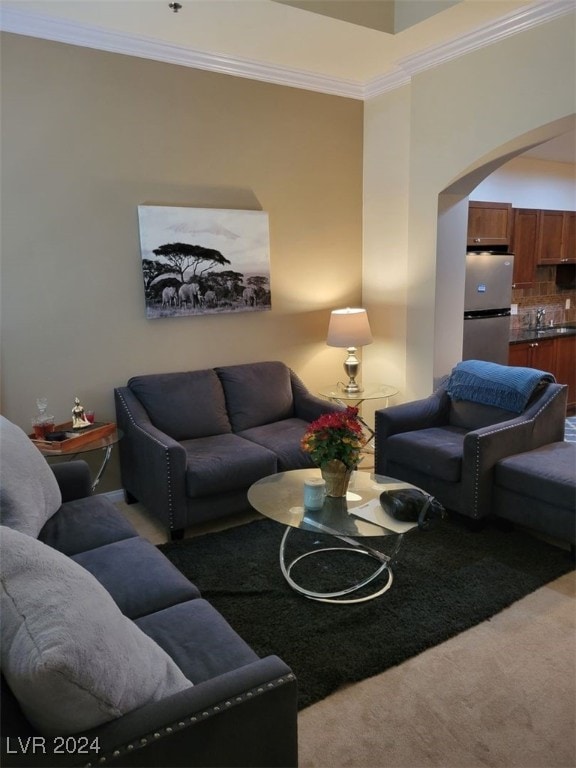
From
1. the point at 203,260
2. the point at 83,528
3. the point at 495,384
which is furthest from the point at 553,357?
the point at 83,528

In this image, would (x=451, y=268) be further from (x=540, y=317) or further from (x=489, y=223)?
(x=540, y=317)

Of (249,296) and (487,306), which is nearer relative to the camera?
(249,296)

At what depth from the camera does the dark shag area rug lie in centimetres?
237

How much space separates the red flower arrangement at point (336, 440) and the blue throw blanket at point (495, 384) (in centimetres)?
150

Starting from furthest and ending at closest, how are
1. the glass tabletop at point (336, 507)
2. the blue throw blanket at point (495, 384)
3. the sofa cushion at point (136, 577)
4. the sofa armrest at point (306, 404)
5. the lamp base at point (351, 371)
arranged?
the lamp base at point (351, 371), the sofa armrest at point (306, 404), the blue throw blanket at point (495, 384), the glass tabletop at point (336, 507), the sofa cushion at point (136, 577)

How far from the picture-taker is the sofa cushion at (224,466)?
131 inches

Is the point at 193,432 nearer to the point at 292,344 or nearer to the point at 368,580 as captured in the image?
the point at 292,344

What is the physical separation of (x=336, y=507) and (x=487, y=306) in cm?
315

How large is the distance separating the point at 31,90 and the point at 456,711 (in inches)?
153

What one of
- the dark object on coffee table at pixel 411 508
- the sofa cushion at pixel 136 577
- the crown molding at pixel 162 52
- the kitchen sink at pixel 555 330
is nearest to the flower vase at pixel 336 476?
the dark object on coffee table at pixel 411 508

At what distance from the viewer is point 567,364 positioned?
6223 millimetres

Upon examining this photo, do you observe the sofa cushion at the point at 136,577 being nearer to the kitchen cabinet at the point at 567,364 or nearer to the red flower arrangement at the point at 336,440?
the red flower arrangement at the point at 336,440

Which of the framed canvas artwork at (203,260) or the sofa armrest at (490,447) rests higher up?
the framed canvas artwork at (203,260)

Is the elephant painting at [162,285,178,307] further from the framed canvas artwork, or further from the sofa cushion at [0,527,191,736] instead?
the sofa cushion at [0,527,191,736]
